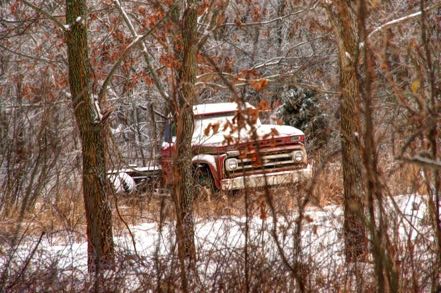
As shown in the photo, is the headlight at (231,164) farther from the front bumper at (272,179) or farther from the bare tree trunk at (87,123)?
the bare tree trunk at (87,123)

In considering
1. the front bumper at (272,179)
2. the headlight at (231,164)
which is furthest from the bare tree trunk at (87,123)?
the headlight at (231,164)

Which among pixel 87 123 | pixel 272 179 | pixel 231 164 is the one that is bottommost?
pixel 272 179

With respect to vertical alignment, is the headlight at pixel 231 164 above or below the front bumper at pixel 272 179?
above

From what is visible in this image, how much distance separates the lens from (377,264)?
124 inches

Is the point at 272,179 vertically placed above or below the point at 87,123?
below

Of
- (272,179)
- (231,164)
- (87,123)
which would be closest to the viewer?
(87,123)

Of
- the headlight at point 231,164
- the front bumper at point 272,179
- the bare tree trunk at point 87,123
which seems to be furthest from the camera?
the headlight at point 231,164

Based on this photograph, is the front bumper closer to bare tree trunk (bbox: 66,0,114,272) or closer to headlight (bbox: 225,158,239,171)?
headlight (bbox: 225,158,239,171)

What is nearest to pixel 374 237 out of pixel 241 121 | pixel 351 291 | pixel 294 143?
pixel 241 121

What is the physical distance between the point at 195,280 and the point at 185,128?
2.19 m

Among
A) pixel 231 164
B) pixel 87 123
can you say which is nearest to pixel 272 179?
pixel 87 123

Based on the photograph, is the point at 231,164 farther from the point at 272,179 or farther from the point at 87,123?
the point at 87,123

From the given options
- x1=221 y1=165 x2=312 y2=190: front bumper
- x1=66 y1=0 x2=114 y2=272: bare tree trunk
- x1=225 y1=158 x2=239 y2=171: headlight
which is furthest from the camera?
x1=225 y1=158 x2=239 y2=171: headlight

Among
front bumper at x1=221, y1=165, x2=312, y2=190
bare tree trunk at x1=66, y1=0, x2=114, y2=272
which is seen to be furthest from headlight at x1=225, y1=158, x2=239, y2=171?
bare tree trunk at x1=66, y1=0, x2=114, y2=272
